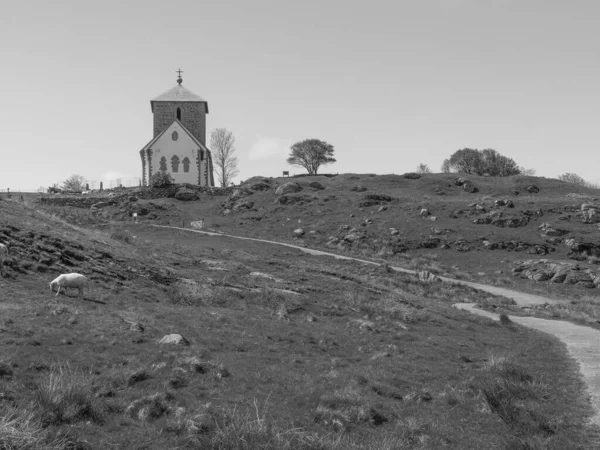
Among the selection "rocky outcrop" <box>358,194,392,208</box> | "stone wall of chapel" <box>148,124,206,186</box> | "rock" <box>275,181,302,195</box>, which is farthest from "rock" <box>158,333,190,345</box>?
"stone wall of chapel" <box>148,124,206,186</box>

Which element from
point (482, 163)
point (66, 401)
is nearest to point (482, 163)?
point (482, 163)

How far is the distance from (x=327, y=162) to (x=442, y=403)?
383 ft

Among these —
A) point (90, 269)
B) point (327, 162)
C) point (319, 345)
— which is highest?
point (327, 162)

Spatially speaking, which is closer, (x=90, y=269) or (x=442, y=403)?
(x=442, y=403)

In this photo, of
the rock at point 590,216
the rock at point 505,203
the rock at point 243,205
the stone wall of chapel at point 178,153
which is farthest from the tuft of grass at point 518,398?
the stone wall of chapel at point 178,153

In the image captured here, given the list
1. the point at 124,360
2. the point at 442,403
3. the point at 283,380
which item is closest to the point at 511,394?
the point at 442,403

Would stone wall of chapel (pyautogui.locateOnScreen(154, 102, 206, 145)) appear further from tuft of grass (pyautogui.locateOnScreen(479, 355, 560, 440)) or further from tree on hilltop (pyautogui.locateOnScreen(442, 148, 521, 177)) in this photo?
tuft of grass (pyautogui.locateOnScreen(479, 355, 560, 440))

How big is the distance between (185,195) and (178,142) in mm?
10922

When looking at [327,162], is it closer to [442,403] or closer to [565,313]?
[565,313]

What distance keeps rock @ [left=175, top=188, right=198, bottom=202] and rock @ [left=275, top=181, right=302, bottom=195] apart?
1362 centimetres

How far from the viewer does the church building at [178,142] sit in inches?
3620

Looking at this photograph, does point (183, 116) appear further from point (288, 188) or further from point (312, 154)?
point (312, 154)

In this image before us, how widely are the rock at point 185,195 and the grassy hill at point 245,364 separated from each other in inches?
2127

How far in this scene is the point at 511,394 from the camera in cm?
1390
